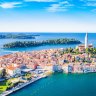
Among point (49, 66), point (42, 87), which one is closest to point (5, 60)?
point (49, 66)

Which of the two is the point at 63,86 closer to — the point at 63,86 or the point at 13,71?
the point at 63,86

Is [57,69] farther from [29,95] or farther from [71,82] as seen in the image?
[29,95]

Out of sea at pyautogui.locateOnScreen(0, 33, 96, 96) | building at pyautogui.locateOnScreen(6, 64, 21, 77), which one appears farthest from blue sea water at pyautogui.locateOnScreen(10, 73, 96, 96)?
building at pyautogui.locateOnScreen(6, 64, 21, 77)

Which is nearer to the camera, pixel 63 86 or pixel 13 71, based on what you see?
pixel 63 86

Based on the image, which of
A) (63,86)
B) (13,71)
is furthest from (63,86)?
(13,71)

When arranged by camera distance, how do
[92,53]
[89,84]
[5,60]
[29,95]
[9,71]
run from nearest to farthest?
[29,95]
[89,84]
[9,71]
[5,60]
[92,53]

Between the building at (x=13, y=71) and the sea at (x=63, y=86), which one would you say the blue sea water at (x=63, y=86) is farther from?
the building at (x=13, y=71)

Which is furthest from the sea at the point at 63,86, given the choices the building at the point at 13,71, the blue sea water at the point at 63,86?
the building at the point at 13,71

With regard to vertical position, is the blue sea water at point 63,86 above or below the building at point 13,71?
below

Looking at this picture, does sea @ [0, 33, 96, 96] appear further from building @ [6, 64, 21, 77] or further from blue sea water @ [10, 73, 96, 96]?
building @ [6, 64, 21, 77]

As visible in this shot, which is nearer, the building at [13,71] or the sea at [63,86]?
the sea at [63,86]

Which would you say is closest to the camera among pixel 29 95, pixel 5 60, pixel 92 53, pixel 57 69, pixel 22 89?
pixel 29 95
